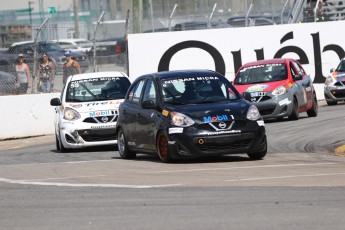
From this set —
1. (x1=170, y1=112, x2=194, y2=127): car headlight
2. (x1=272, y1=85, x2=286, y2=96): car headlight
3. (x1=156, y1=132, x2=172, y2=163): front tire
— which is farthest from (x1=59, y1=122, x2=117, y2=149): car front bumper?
(x1=272, y1=85, x2=286, y2=96): car headlight

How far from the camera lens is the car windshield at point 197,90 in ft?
53.9

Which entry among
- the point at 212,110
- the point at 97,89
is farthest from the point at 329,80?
the point at 212,110

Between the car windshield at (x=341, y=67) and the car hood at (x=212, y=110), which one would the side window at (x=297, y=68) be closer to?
the car windshield at (x=341, y=67)

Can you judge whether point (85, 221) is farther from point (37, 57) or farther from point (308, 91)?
point (37, 57)

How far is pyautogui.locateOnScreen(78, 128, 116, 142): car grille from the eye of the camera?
19875 millimetres

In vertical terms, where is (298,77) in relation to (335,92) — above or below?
above

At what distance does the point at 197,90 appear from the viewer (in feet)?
54.5

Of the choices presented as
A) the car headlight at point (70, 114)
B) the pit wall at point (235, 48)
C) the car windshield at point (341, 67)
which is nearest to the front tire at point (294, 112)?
the car windshield at point (341, 67)

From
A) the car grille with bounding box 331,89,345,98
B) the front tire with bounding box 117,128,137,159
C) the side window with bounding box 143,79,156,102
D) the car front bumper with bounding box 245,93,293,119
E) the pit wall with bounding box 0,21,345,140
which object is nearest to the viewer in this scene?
the side window with bounding box 143,79,156,102

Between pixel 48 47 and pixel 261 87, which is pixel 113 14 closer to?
pixel 48 47

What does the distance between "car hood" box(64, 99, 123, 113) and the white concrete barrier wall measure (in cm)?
667

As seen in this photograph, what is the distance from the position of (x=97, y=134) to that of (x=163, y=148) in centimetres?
394

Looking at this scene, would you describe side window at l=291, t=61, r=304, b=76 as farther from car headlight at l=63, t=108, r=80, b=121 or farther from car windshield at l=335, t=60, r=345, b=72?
car headlight at l=63, t=108, r=80, b=121

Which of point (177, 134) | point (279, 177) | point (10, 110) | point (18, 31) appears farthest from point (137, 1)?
point (279, 177)
